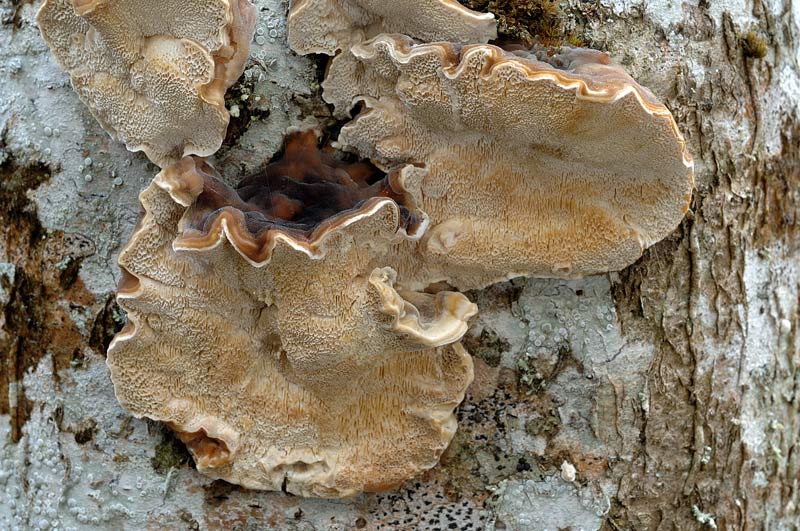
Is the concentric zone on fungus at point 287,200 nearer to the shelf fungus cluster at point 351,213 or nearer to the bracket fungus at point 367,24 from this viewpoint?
the shelf fungus cluster at point 351,213

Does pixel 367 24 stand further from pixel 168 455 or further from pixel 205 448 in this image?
pixel 168 455

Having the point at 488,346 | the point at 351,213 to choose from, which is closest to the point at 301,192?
the point at 351,213

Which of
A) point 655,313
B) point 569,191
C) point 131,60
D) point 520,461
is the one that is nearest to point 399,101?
point 569,191

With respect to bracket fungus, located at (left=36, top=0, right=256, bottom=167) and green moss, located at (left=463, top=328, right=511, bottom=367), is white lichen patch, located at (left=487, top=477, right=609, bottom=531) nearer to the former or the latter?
green moss, located at (left=463, top=328, right=511, bottom=367)

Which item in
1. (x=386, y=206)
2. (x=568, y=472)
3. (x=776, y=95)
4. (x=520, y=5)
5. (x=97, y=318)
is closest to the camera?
(x=386, y=206)

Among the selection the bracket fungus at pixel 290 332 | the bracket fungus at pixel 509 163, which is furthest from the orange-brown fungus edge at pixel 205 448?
the bracket fungus at pixel 509 163

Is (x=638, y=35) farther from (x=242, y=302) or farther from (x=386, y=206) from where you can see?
(x=242, y=302)
